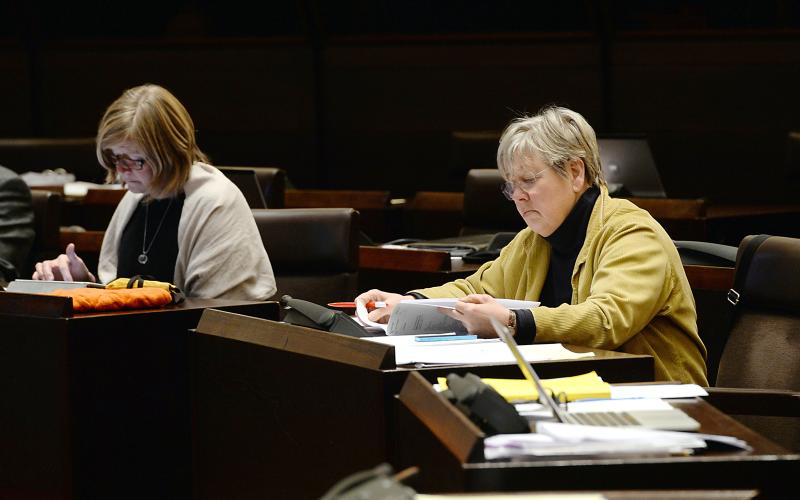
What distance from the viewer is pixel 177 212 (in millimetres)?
3551

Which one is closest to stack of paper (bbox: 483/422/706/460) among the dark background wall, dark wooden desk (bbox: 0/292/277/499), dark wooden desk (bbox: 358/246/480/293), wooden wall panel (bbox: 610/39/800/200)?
dark wooden desk (bbox: 0/292/277/499)

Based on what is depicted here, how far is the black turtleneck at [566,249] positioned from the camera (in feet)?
9.34

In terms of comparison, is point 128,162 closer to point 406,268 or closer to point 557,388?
point 406,268

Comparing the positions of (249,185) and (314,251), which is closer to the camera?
(314,251)

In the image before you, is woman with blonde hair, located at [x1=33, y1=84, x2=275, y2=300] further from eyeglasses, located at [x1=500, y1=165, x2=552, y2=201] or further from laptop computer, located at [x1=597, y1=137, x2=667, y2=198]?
laptop computer, located at [x1=597, y1=137, x2=667, y2=198]

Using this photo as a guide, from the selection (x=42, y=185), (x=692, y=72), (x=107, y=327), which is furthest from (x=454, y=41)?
(x=107, y=327)

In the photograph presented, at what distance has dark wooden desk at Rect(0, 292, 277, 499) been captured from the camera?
2.73 meters

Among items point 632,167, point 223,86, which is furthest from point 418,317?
point 223,86

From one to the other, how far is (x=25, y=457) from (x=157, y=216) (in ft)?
3.22

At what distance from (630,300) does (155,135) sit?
1.49 meters

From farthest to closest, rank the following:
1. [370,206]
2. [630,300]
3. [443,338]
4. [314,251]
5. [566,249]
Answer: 1. [370,206]
2. [314,251]
3. [566,249]
4. [630,300]
5. [443,338]

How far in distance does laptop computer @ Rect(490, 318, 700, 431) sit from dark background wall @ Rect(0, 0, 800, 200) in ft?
18.1

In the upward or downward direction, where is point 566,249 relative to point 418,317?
upward

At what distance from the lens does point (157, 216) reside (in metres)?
3.59
